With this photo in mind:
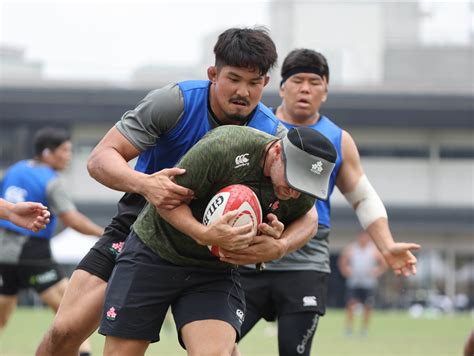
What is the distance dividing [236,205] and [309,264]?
7.81ft

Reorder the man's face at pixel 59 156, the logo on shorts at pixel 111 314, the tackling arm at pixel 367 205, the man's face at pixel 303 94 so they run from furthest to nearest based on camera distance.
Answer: the man's face at pixel 59 156 → the man's face at pixel 303 94 → the tackling arm at pixel 367 205 → the logo on shorts at pixel 111 314

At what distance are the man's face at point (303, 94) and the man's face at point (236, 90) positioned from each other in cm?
197

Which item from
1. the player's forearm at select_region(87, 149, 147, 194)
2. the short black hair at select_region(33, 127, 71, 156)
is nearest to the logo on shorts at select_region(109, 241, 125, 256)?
the player's forearm at select_region(87, 149, 147, 194)

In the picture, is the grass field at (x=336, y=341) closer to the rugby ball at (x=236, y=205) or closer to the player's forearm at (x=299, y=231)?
the player's forearm at (x=299, y=231)

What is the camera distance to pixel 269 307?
823cm

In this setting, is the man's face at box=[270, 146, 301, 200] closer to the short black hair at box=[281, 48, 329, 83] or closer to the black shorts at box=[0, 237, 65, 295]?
the short black hair at box=[281, 48, 329, 83]

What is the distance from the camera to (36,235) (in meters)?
11.6

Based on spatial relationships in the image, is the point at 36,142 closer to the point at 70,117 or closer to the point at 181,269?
the point at 181,269

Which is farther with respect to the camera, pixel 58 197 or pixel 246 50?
pixel 58 197

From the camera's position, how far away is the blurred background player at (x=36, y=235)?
1133cm

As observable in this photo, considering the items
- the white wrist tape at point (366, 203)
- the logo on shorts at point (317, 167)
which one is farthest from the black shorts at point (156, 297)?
the white wrist tape at point (366, 203)

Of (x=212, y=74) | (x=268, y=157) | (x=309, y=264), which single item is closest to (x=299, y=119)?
(x=309, y=264)

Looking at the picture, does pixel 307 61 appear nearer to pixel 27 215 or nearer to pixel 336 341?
pixel 27 215

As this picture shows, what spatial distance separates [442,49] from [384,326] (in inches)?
946
